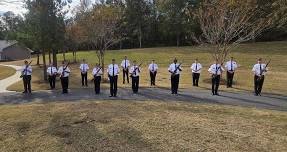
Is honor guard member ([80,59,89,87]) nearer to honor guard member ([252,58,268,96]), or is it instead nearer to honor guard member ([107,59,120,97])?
honor guard member ([107,59,120,97])

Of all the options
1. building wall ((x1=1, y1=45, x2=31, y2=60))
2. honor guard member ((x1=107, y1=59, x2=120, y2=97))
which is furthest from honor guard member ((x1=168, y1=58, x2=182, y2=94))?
building wall ((x1=1, y1=45, x2=31, y2=60))

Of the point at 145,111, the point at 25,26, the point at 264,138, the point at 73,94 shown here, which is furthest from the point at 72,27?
the point at 264,138

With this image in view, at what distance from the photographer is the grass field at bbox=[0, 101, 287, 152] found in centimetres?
1263

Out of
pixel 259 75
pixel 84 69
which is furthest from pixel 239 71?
pixel 259 75

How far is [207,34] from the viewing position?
30703 mm

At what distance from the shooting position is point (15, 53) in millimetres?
93875

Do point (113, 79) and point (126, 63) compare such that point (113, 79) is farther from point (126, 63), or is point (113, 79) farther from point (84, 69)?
point (84, 69)

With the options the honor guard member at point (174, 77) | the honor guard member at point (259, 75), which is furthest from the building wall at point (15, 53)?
the honor guard member at point (259, 75)

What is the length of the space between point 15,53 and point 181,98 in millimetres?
79264

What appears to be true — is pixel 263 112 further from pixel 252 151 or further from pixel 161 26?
pixel 161 26

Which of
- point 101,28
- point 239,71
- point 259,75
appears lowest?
point 239,71

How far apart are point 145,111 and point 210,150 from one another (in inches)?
184

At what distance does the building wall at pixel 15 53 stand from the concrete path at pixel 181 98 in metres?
71.6

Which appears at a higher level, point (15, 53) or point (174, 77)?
point (174, 77)
